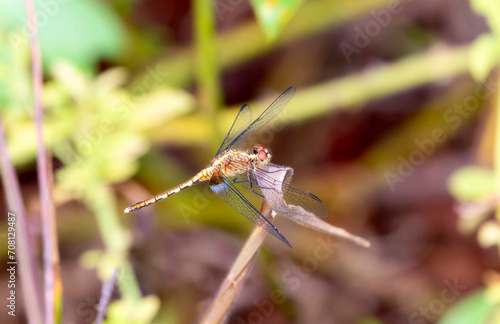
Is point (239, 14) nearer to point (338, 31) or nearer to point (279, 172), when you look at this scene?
point (338, 31)

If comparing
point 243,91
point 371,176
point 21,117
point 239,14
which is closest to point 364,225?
point 371,176

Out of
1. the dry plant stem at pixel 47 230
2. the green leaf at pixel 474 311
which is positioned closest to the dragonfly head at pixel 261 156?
the dry plant stem at pixel 47 230

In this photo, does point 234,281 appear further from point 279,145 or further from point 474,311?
point 279,145

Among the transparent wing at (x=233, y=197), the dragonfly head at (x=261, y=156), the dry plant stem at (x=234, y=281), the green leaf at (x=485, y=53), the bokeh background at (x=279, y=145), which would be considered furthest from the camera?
the bokeh background at (x=279, y=145)

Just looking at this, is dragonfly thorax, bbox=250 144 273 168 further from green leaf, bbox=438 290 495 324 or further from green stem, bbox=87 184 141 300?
green leaf, bbox=438 290 495 324

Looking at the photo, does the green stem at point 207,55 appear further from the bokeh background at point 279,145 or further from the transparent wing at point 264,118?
the transparent wing at point 264,118

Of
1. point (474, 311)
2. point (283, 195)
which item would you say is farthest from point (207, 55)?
point (474, 311)
